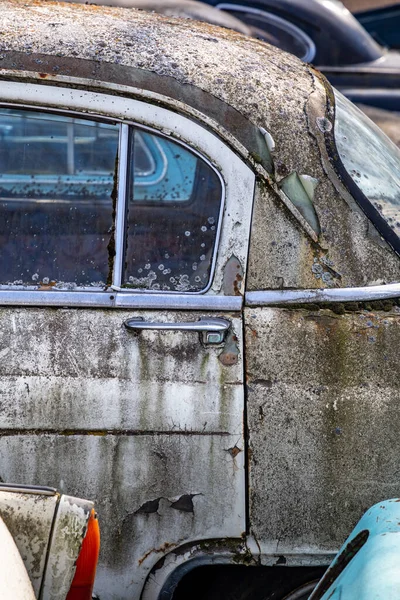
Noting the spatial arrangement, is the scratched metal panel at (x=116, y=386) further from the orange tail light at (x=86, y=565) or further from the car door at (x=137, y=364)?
the orange tail light at (x=86, y=565)

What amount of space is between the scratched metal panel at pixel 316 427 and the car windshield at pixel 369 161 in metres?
0.43

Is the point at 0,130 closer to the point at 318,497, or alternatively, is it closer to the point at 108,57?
the point at 108,57

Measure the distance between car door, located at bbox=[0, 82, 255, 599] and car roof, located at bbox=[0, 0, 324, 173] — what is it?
0.26 feet

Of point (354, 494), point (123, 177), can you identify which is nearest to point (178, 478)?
point (354, 494)

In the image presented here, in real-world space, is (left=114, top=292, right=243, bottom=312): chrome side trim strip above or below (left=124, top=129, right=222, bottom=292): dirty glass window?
below

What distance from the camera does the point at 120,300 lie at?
2139 mm

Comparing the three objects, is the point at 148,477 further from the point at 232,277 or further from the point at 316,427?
the point at 232,277

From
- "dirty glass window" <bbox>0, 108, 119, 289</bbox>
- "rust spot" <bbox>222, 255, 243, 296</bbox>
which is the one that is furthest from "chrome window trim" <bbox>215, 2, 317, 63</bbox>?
"rust spot" <bbox>222, 255, 243, 296</bbox>

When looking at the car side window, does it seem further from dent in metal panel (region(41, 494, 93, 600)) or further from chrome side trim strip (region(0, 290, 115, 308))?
dent in metal panel (region(41, 494, 93, 600))

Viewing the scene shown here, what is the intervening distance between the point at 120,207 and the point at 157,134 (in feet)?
0.81

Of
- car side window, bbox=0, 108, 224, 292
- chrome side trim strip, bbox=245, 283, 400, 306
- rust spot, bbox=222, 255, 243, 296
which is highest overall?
car side window, bbox=0, 108, 224, 292

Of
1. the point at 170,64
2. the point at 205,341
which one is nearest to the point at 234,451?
the point at 205,341

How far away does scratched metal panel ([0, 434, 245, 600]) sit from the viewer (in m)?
2.10

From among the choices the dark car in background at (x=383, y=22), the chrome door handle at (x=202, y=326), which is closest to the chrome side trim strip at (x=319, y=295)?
the chrome door handle at (x=202, y=326)
